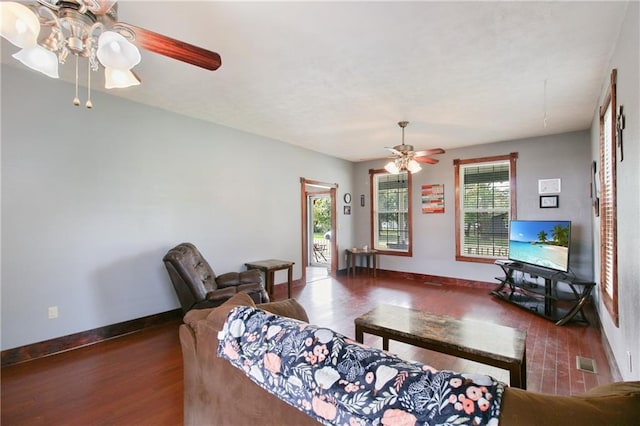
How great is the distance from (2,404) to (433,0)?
4.01 meters

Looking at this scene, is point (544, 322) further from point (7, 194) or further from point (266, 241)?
point (7, 194)

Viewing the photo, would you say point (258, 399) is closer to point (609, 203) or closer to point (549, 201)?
point (609, 203)

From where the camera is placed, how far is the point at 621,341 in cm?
227

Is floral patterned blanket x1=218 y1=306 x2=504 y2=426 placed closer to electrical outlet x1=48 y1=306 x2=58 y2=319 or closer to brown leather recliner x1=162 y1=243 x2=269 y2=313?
brown leather recliner x1=162 y1=243 x2=269 y2=313

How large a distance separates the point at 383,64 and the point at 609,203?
2.44 meters

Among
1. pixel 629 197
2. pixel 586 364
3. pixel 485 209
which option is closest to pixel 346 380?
pixel 629 197

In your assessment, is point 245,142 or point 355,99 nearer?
point 355,99

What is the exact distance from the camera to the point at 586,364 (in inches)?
106

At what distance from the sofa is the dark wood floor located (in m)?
0.75

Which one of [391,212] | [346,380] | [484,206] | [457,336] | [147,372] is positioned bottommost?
[147,372]

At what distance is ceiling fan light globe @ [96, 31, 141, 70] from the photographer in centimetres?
139

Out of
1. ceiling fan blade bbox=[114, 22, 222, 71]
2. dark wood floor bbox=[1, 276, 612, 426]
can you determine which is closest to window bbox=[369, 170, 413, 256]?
dark wood floor bbox=[1, 276, 612, 426]

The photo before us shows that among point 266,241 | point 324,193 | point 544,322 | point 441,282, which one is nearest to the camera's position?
point 544,322

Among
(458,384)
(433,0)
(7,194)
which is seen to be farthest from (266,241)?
(458,384)
